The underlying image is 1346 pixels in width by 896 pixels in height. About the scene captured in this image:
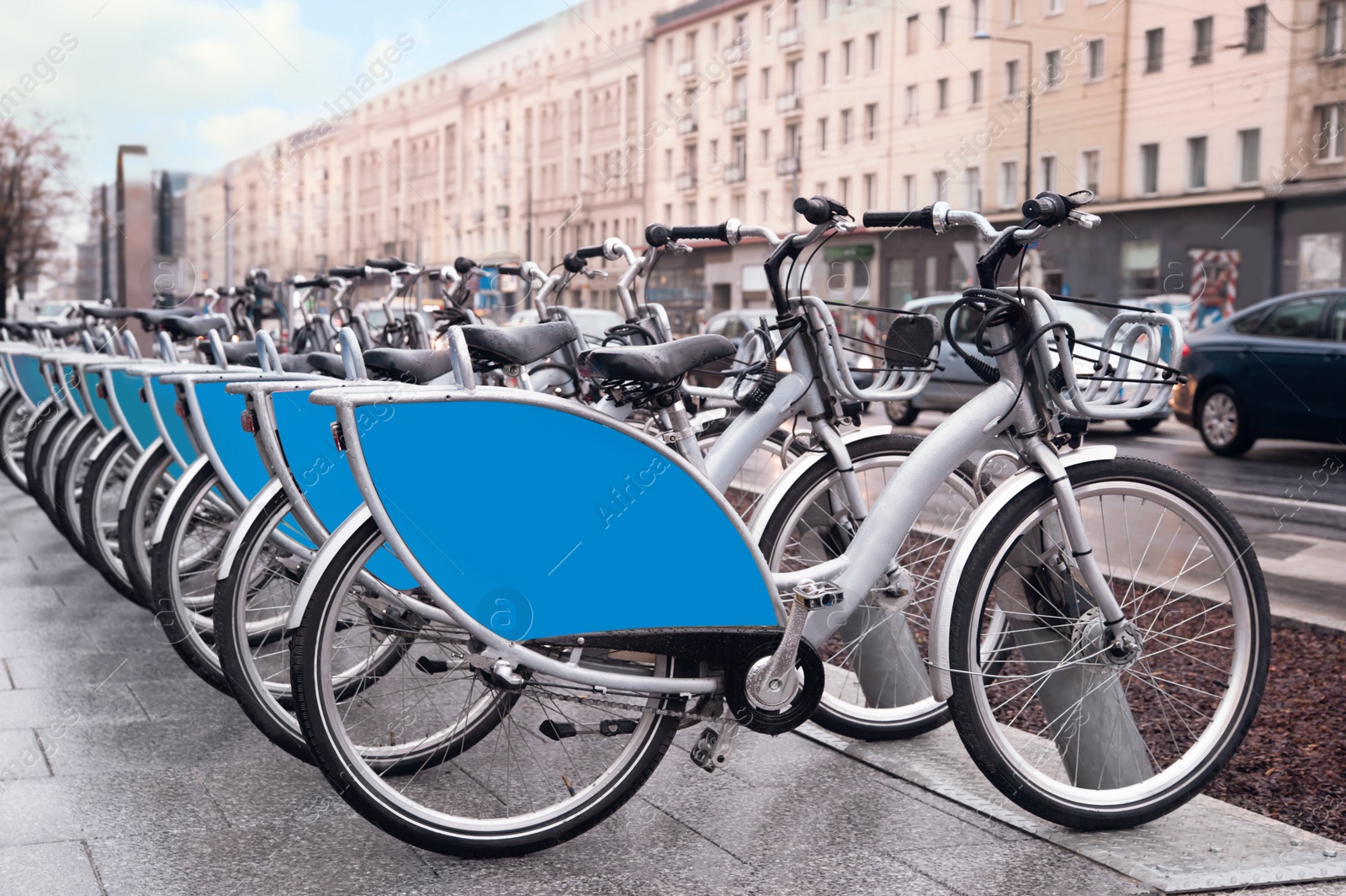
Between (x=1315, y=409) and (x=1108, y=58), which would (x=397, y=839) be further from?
(x=1108, y=58)

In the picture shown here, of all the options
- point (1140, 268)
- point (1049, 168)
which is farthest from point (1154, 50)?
point (1140, 268)

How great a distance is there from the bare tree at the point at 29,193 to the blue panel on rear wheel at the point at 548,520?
30.7 meters

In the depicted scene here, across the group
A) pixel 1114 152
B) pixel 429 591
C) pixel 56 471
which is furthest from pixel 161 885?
pixel 1114 152

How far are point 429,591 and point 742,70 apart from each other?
40.4 meters

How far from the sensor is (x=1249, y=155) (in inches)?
1159

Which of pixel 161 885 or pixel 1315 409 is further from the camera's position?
pixel 1315 409

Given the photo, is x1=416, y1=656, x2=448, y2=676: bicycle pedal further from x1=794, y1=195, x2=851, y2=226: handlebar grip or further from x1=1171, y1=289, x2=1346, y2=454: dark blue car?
x1=1171, y1=289, x2=1346, y2=454: dark blue car

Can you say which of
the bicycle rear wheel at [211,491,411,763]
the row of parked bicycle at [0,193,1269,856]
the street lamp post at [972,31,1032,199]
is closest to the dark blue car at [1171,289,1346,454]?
the row of parked bicycle at [0,193,1269,856]

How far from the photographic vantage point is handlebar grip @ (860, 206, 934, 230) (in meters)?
3.20

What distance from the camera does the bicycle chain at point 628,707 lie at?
2.95m

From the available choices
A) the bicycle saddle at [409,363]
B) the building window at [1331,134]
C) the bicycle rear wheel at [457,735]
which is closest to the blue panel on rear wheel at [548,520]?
the bicycle rear wheel at [457,735]

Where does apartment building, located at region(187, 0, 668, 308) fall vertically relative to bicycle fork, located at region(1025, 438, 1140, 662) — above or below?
above

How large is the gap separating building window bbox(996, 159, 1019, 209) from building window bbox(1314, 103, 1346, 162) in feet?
20.4

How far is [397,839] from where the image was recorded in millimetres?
3012
